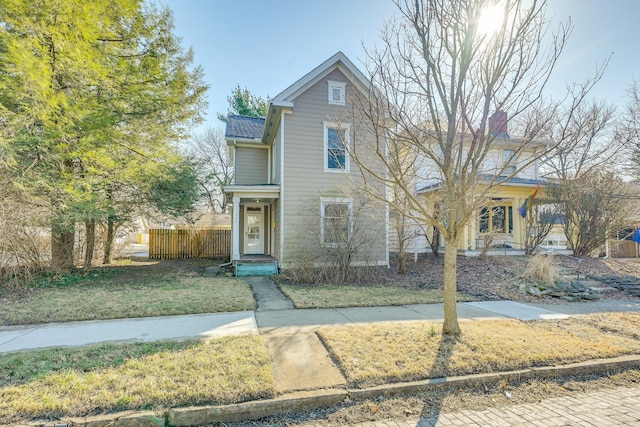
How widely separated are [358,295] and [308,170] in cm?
555

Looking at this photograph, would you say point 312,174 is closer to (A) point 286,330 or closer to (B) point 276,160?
(B) point 276,160

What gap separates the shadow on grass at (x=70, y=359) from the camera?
3.43 metres

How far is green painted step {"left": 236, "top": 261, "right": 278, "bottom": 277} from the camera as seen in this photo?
11422mm

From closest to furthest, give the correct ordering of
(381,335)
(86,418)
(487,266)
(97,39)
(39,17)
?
(86,418)
(381,335)
(39,17)
(97,39)
(487,266)

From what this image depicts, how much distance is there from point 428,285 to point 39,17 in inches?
486

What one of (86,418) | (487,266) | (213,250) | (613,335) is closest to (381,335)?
(86,418)

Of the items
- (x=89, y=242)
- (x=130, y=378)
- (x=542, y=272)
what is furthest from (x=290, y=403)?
(x=89, y=242)

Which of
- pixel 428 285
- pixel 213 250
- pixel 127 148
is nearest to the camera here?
pixel 428 285

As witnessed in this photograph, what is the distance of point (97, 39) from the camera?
29.5ft

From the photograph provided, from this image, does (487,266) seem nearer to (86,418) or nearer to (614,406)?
(614,406)

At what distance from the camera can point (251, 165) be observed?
15172mm

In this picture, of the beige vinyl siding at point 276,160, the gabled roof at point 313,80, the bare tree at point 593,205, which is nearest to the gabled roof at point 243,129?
the beige vinyl siding at point 276,160

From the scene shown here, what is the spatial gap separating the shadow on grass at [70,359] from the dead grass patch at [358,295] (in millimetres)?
3110

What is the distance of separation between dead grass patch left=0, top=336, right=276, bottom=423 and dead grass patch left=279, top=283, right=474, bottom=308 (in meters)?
3.01
